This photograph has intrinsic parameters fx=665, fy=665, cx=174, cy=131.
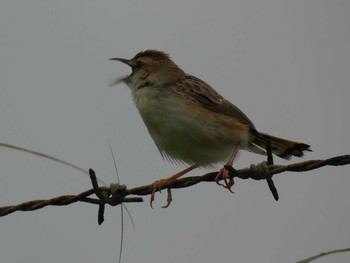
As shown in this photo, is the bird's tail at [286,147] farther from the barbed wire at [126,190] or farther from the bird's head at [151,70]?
the barbed wire at [126,190]

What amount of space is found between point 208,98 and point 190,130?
1.64 ft

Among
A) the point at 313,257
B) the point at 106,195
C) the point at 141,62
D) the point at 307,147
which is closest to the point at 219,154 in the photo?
the point at 307,147

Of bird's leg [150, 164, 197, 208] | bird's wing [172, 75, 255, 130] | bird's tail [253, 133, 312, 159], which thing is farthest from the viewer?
bird's wing [172, 75, 255, 130]

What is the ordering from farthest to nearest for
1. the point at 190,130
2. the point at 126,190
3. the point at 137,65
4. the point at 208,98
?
the point at 137,65
the point at 208,98
the point at 190,130
the point at 126,190

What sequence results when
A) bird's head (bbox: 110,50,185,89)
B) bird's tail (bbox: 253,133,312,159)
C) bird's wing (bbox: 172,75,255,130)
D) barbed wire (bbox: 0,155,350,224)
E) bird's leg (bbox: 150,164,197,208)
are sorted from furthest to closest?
bird's head (bbox: 110,50,185,89)
bird's wing (bbox: 172,75,255,130)
bird's tail (bbox: 253,133,312,159)
bird's leg (bbox: 150,164,197,208)
barbed wire (bbox: 0,155,350,224)

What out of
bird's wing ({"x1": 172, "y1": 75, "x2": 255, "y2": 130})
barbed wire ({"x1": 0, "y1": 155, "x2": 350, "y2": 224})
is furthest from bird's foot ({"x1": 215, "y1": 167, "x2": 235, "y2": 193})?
bird's wing ({"x1": 172, "y1": 75, "x2": 255, "y2": 130})

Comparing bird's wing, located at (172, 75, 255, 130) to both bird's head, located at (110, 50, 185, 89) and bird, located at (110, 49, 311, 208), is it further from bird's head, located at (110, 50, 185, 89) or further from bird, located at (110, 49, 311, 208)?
bird's head, located at (110, 50, 185, 89)

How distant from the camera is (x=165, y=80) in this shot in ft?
19.2

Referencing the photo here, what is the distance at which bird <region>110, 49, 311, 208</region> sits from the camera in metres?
5.30

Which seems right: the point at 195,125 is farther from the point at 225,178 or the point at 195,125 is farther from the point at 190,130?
the point at 225,178

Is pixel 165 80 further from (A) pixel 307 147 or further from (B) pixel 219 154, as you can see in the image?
(A) pixel 307 147

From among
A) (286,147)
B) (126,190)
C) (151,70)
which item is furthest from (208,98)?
(126,190)

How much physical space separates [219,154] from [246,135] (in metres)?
0.27

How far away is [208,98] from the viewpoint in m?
5.66
